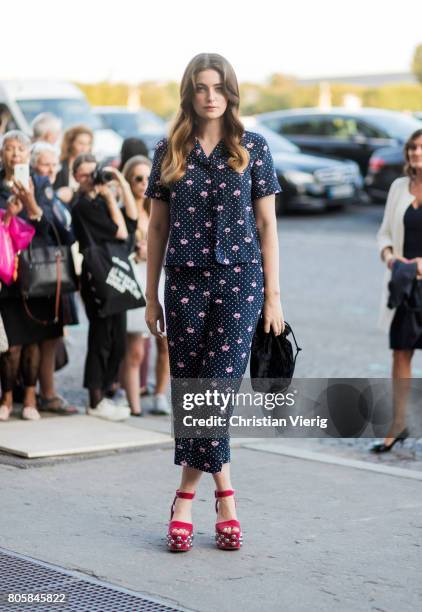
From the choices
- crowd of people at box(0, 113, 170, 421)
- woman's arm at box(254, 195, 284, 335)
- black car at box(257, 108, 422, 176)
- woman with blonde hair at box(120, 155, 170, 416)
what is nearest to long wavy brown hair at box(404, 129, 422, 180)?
crowd of people at box(0, 113, 170, 421)

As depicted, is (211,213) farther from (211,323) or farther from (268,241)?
(211,323)

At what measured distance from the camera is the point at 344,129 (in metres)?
25.8

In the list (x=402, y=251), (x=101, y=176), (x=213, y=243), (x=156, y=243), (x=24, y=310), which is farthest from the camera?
(x=101, y=176)

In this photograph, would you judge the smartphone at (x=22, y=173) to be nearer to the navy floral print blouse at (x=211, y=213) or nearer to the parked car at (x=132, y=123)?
the navy floral print blouse at (x=211, y=213)

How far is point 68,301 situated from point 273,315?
3080 millimetres

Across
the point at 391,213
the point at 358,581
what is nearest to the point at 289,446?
the point at 391,213

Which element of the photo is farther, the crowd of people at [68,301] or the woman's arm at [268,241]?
the crowd of people at [68,301]

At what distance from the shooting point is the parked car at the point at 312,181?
22484 mm

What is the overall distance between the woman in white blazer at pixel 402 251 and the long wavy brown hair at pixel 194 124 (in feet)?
8.31

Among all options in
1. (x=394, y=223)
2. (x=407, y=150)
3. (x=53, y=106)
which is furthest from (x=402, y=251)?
(x=53, y=106)

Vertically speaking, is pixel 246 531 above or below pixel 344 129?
above

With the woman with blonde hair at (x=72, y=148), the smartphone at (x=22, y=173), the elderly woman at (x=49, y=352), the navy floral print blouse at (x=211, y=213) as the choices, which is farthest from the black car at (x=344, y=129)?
the navy floral print blouse at (x=211, y=213)

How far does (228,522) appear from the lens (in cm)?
532

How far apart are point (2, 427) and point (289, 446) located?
1751 mm
